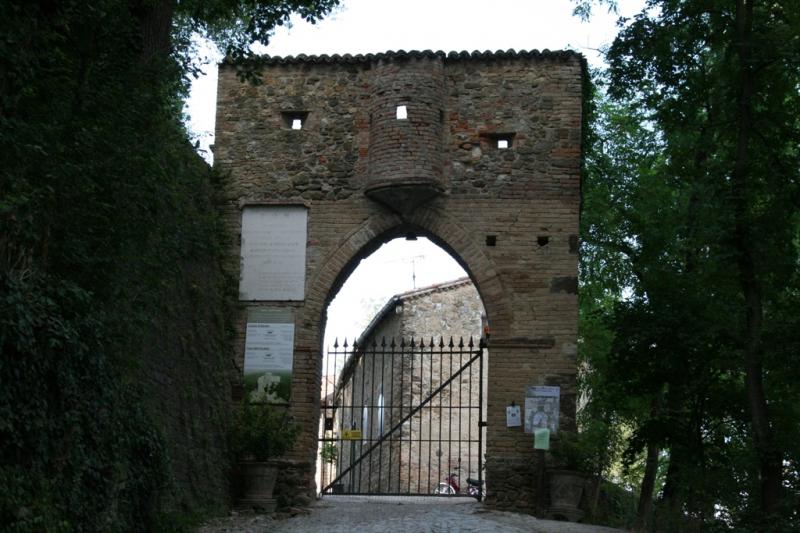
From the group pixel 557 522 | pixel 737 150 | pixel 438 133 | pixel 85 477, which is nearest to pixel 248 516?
pixel 557 522

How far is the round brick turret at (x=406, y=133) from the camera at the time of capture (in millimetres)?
14898

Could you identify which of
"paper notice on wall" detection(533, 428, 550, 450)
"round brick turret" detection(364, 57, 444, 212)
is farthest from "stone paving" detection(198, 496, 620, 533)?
"round brick turret" detection(364, 57, 444, 212)

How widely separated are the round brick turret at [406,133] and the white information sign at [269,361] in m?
2.24

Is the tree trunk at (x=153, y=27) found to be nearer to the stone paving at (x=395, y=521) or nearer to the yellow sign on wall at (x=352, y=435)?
the stone paving at (x=395, y=521)

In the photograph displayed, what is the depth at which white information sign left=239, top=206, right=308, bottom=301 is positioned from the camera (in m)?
15.2

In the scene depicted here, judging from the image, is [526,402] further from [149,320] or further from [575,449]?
[149,320]

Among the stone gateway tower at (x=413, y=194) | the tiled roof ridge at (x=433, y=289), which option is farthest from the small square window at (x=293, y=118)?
the tiled roof ridge at (x=433, y=289)

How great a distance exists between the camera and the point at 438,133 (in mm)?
15195

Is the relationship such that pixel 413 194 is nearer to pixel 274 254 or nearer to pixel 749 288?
pixel 274 254

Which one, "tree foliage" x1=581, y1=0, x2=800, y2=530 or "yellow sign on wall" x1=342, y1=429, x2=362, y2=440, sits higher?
"tree foliage" x1=581, y1=0, x2=800, y2=530

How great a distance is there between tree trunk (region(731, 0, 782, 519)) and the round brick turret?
4.59 metres

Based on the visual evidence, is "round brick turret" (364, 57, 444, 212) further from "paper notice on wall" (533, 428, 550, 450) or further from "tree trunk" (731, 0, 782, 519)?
"tree trunk" (731, 0, 782, 519)

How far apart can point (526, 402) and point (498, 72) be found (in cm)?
455

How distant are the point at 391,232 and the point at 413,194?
68 centimetres
